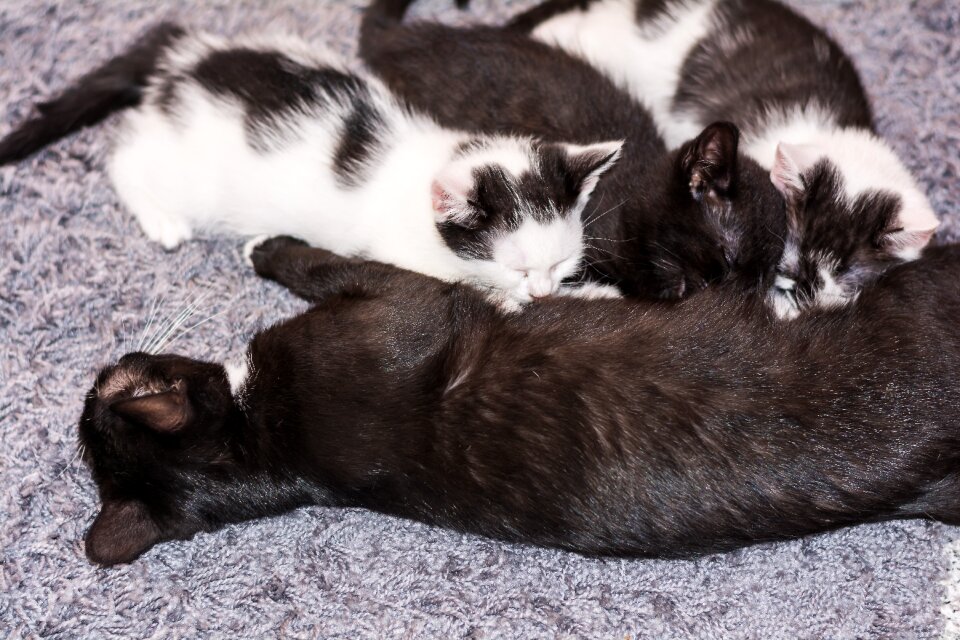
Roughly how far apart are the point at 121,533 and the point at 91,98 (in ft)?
3.96

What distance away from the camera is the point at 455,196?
1.96m

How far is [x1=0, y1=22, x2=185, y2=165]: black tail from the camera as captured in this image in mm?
2350

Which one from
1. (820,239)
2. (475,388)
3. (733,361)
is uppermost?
(820,239)

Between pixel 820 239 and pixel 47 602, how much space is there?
1842 mm

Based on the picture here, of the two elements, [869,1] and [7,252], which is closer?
[7,252]

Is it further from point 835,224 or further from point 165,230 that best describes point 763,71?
point 165,230

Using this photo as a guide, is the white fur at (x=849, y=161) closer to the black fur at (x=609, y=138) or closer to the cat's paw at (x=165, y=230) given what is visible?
the black fur at (x=609, y=138)

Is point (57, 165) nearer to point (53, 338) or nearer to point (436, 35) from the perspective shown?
point (53, 338)

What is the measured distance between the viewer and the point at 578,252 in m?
2.14

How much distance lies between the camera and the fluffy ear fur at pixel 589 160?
1.94 m

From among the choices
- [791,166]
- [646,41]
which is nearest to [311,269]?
[791,166]

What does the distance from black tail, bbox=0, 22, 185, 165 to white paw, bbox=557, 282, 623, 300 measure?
120 centimetres

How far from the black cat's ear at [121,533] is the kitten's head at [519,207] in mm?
861

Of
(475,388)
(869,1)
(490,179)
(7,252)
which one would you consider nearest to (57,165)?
(7,252)
